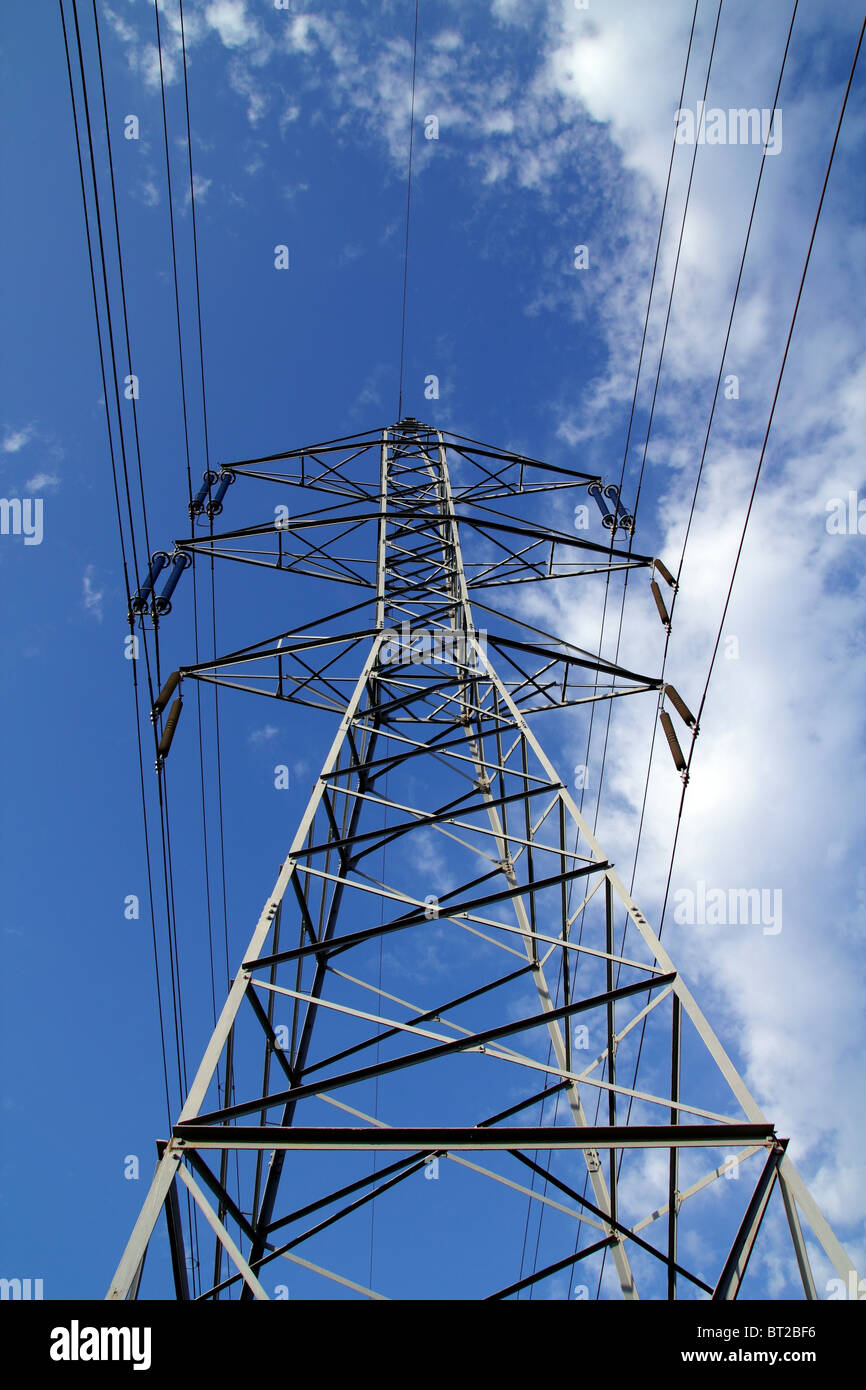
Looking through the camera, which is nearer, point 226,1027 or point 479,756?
point 226,1027

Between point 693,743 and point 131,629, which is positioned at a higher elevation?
point 131,629

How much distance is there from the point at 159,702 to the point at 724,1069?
6.16m

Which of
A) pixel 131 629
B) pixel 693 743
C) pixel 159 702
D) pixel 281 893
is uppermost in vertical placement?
pixel 131 629

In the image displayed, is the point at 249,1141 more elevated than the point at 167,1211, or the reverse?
the point at 249,1141

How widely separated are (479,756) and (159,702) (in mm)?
3272
